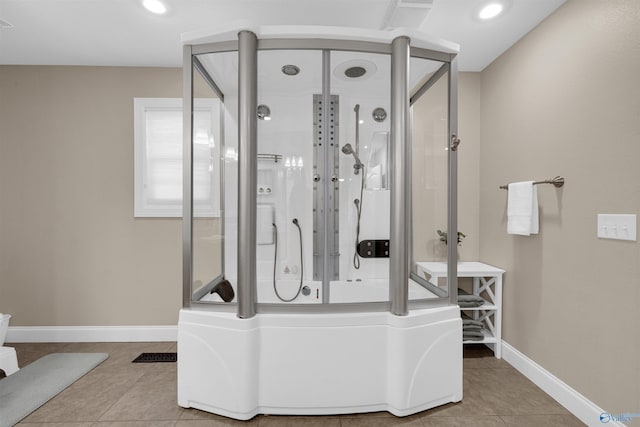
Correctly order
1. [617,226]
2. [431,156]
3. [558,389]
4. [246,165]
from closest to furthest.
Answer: [617,226] < [246,165] < [558,389] < [431,156]

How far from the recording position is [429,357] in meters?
1.75

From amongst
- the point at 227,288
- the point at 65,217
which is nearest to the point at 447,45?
the point at 227,288

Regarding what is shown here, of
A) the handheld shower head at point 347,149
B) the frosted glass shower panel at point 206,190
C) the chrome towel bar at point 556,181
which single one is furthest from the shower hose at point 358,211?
the chrome towel bar at point 556,181

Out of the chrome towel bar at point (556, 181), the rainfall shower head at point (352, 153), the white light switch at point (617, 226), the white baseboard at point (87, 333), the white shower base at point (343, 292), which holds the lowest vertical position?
the white baseboard at point (87, 333)

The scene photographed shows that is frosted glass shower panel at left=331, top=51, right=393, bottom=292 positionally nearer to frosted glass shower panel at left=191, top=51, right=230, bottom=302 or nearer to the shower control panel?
the shower control panel

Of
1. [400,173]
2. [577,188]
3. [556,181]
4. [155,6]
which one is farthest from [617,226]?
[155,6]

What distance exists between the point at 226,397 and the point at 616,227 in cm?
228

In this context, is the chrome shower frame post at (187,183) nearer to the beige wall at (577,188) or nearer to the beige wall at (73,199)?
the beige wall at (73,199)

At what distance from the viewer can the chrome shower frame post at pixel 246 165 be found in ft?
5.51

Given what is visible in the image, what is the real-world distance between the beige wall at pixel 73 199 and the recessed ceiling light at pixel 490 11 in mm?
2514

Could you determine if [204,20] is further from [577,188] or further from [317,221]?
[577,188]

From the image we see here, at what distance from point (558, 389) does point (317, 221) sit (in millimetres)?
1863

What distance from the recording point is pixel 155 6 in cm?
199

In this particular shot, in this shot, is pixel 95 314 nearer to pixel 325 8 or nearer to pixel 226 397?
pixel 226 397
